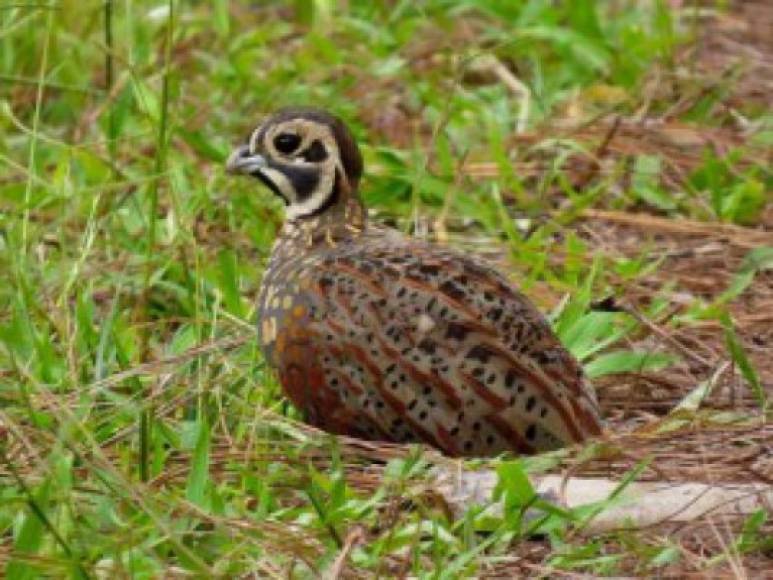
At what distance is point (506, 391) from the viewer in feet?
21.1

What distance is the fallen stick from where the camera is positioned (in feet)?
19.4

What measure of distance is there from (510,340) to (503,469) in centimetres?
67

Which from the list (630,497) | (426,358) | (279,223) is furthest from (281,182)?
(630,497)

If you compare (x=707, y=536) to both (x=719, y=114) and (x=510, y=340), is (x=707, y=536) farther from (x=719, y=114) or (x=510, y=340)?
(x=719, y=114)

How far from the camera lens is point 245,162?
23.4 ft

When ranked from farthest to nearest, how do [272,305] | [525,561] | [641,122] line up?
[641,122], [272,305], [525,561]

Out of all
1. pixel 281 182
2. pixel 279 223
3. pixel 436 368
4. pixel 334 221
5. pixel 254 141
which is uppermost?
pixel 254 141

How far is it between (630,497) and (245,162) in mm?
1798

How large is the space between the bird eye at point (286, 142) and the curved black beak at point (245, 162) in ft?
0.23

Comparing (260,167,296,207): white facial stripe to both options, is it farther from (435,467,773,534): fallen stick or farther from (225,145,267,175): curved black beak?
(435,467,773,534): fallen stick

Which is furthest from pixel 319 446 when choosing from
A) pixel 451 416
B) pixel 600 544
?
pixel 600 544

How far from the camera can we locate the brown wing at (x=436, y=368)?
21.1 feet

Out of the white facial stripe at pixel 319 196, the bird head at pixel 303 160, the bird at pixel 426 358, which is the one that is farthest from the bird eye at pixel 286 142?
the bird at pixel 426 358

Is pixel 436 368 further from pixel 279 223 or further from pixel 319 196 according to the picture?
pixel 279 223
